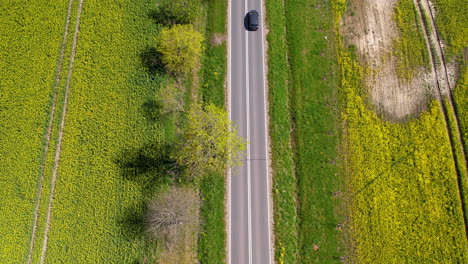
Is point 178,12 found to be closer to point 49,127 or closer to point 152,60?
point 152,60

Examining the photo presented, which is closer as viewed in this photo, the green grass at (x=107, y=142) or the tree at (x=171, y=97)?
the green grass at (x=107, y=142)

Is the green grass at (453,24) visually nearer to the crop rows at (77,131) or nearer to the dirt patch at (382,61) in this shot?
the dirt patch at (382,61)

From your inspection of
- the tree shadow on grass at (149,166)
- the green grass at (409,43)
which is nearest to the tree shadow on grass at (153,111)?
the tree shadow on grass at (149,166)

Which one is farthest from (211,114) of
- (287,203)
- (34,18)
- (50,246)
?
(34,18)

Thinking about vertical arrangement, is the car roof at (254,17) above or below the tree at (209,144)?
above

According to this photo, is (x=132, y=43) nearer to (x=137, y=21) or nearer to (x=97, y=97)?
(x=137, y=21)

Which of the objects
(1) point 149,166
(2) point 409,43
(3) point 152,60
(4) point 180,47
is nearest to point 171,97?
(4) point 180,47

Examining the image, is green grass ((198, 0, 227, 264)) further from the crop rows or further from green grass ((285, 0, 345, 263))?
green grass ((285, 0, 345, 263))
